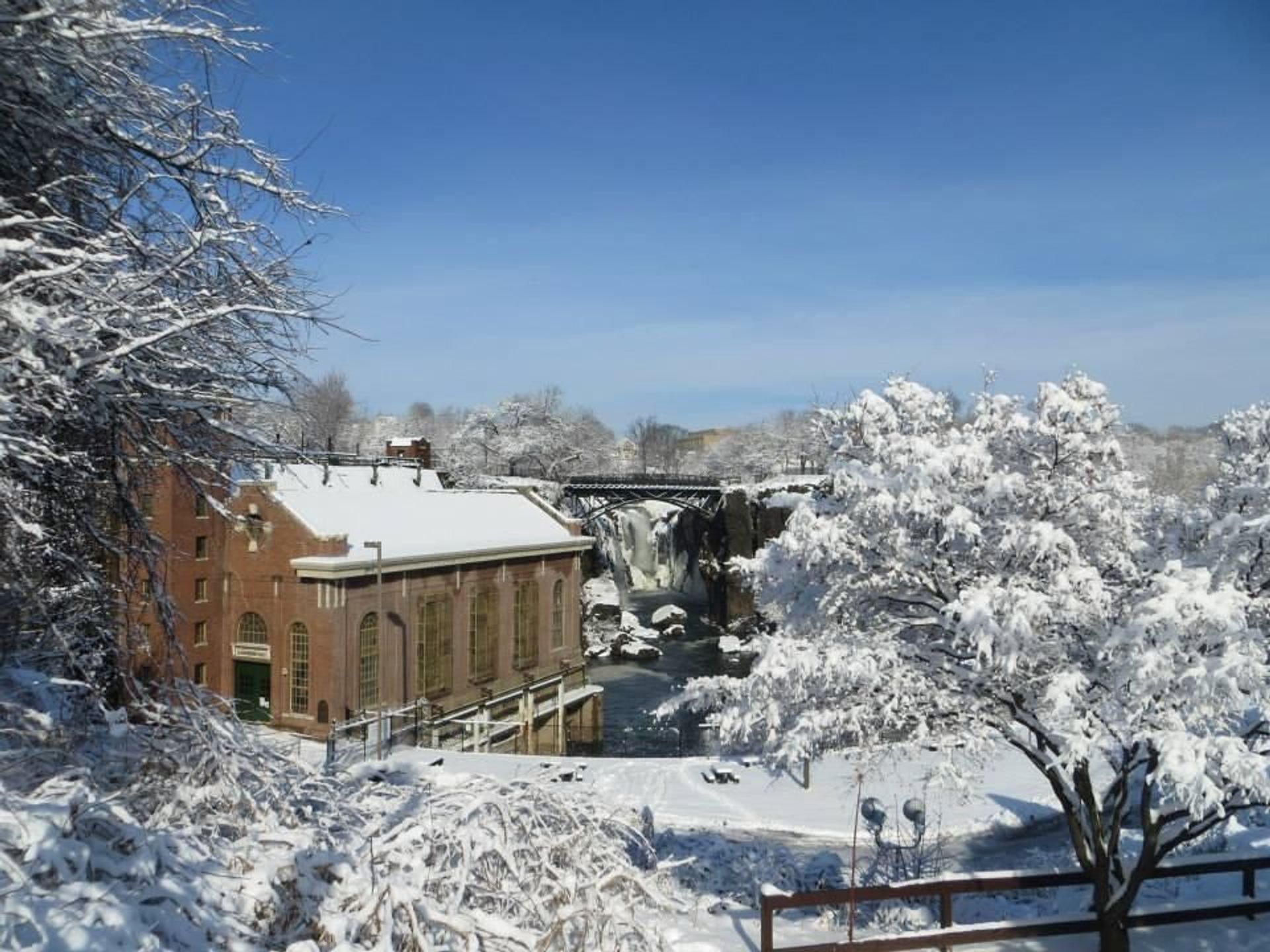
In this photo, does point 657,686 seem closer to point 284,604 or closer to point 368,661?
point 368,661

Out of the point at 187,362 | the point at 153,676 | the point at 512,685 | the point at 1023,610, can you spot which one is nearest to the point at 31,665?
the point at 153,676

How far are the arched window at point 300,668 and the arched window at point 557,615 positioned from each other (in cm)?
1177

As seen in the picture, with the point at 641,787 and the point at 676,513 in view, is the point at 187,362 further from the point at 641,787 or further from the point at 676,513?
the point at 676,513

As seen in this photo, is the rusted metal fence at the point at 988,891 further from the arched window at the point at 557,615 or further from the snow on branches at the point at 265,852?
the arched window at the point at 557,615

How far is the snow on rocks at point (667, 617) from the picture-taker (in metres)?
67.6

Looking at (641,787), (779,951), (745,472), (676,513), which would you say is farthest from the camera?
(745,472)

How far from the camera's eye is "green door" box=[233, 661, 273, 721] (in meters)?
28.2

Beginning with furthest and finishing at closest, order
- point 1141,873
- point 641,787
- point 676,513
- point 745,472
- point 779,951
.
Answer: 1. point 745,472
2. point 676,513
3. point 641,787
4. point 1141,873
5. point 779,951

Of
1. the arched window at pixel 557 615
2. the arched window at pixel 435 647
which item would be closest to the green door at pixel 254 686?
the arched window at pixel 435 647

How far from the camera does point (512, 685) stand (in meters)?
35.2

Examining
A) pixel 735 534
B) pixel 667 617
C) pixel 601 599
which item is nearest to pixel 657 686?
pixel 667 617

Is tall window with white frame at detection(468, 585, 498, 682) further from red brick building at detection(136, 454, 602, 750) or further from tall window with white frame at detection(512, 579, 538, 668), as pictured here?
tall window with white frame at detection(512, 579, 538, 668)

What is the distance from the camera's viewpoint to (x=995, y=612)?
8234 millimetres

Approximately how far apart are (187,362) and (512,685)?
3142 cm
